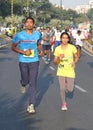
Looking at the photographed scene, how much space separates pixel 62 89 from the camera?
918cm

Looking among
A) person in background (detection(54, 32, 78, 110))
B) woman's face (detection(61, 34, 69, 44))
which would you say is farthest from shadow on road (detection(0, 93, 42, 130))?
woman's face (detection(61, 34, 69, 44))

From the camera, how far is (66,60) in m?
9.07

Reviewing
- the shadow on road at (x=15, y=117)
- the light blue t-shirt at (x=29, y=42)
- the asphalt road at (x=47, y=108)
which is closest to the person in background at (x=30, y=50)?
the light blue t-shirt at (x=29, y=42)

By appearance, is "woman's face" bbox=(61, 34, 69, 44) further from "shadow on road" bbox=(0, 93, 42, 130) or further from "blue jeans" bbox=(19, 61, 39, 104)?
"shadow on road" bbox=(0, 93, 42, 130)

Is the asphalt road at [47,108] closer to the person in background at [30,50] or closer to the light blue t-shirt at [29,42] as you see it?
the person in background at [30,50]

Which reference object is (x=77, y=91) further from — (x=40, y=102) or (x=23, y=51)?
(x=23, y=51)

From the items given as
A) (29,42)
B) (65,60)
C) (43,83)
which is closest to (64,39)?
(65,60)

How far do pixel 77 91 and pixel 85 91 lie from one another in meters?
0.20

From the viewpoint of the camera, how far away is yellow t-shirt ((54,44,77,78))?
29.6ft

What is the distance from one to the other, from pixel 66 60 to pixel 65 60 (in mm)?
19

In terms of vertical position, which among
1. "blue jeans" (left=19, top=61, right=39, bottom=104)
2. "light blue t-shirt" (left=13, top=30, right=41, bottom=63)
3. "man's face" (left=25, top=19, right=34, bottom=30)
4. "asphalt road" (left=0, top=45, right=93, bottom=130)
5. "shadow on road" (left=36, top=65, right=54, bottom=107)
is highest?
"man's face" (left=25, top=19, right=34, bottom=30)

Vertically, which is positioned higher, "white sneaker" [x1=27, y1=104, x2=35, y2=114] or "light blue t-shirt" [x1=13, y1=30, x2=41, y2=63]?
"light blue t-shirt" [x1=13, y1=30, x2=41, y2=63]

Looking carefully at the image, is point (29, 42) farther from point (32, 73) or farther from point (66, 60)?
point (66, 60)

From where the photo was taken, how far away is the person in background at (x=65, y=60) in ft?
29.6
